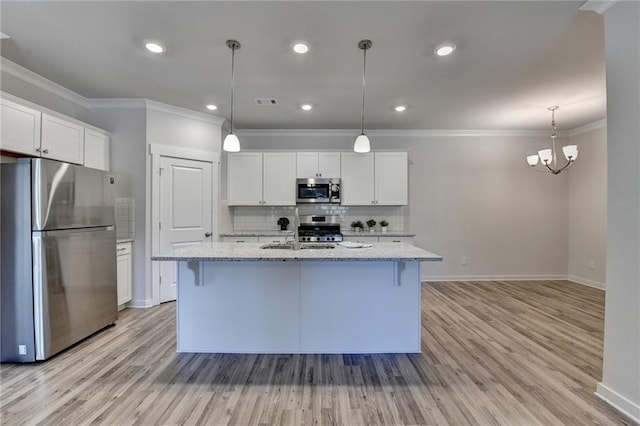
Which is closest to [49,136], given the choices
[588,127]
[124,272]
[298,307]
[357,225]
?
[124,272]

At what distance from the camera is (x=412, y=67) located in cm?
287

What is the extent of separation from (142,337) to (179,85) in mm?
2678

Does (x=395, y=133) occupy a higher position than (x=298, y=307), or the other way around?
(x=395, y=133)

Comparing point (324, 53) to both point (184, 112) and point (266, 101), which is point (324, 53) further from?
point (184, 112)

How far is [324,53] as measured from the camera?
103 inches

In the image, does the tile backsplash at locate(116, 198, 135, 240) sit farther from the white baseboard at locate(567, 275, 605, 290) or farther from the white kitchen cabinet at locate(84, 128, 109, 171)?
the white baseboard at locate(567, 275, 605, 290)

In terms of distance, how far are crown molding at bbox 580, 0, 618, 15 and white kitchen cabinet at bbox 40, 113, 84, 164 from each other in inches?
180

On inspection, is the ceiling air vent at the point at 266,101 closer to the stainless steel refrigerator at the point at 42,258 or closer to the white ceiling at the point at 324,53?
the white ceiling at the point at 324,53

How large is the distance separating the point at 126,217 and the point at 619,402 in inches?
192

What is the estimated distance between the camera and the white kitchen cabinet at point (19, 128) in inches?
101

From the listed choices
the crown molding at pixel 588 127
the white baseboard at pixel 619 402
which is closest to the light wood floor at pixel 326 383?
the white baseboard at pixel 619 402

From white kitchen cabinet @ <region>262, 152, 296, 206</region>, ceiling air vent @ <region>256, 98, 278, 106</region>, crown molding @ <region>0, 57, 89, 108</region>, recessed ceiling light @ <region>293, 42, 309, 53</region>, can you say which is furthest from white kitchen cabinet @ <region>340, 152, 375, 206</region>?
crown molding @ <region>0, 57, 89, 108</region>

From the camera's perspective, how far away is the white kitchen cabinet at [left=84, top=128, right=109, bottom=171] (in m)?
3.45

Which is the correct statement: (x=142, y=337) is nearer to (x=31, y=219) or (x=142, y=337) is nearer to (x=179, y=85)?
(x=31, y=219)
